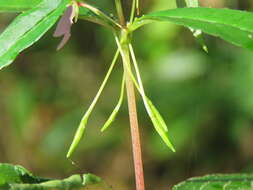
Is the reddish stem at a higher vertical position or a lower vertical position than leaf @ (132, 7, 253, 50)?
lower

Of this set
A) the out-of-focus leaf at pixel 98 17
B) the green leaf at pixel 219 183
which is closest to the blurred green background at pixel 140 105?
the green leaf at pixel 219 183

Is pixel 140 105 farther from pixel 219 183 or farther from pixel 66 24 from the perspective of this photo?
pixel 66 24

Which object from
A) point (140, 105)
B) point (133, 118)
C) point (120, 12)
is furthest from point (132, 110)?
point (140, 105)

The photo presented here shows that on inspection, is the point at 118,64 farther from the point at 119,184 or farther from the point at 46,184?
the point at 46,184

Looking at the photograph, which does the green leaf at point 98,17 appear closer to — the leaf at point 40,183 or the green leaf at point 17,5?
the green leaf at point 17,5

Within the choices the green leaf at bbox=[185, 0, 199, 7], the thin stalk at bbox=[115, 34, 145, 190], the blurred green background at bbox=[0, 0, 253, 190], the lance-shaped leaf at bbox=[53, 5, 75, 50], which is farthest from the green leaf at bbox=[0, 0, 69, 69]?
the blurred green background at bbox=[0, 0, 253, 190]

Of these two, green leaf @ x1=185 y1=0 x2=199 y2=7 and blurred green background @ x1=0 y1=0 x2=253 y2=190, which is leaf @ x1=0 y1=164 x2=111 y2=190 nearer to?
green leaf @ x1=185 y1=0 x2=199 y2=7

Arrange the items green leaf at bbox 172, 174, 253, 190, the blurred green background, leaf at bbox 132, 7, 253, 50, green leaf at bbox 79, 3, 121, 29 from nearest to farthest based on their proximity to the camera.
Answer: leaf at bbox 132, 7, 253, 50 < green leaf at bbox 79, 3, 121, 29 < green leaf at bbox 172, 174, 253, 190 < the blurred green background
